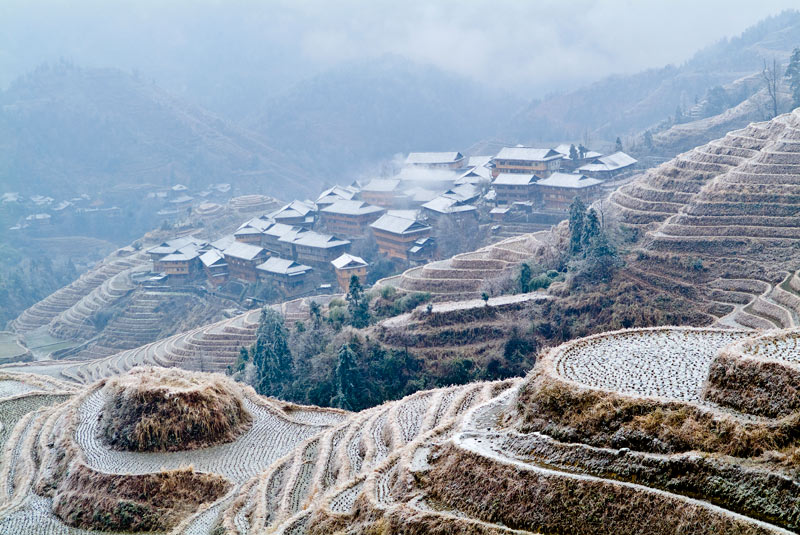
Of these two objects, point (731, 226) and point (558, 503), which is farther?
point (731, 226)

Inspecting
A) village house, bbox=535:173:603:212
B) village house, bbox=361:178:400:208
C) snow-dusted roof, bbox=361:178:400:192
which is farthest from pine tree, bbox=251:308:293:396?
snow-dusted roof, bbox=361:178:400:192

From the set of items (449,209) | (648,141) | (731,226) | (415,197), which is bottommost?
(449,209)

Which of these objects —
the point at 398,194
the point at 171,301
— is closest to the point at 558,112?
the point at 398,194

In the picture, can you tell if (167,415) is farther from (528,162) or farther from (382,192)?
(382,192)

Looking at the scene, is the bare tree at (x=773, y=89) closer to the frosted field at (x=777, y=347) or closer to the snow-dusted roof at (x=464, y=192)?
the snow-dusted roof at (x=464, y=192)

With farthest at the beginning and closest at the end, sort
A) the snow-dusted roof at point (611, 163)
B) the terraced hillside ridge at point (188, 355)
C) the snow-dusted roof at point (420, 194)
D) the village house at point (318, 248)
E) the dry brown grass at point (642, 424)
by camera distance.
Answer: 1. the snow-dusted roof at point (420, 194)
2. the village house at point (318, 248)
3. the snow-dusted roof at point (611, 163)
4. the terraced hillside ridge at point (188, 355)
5. the dry brown grass at point (642, 424)

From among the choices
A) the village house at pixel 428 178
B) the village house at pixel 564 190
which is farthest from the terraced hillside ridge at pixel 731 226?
the village house at pixel 428 178

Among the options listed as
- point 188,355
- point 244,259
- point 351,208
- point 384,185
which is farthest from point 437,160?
point 188,355
